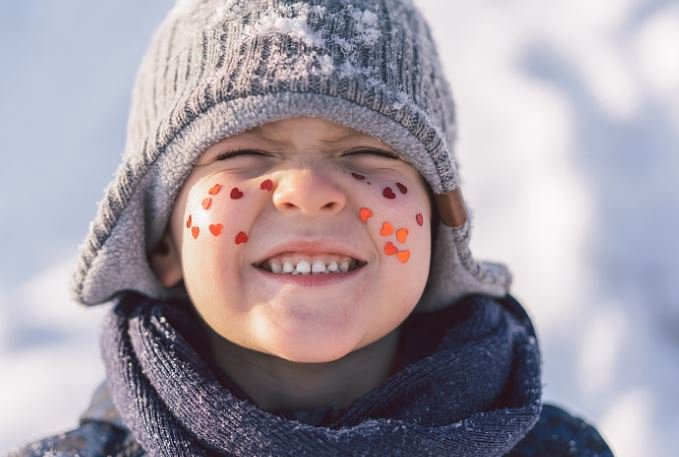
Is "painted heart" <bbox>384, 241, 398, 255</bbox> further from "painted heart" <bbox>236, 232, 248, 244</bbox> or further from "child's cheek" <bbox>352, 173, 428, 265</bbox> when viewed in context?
"painted heart" <bbox>236, 232, 248, 244</bbox>

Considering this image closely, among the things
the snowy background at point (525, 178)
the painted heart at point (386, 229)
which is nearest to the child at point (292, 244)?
the painted heart at point (386, 229)

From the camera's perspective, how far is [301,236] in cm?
131

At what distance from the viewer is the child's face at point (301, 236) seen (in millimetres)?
1314

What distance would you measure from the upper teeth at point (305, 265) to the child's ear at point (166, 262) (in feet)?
0.85

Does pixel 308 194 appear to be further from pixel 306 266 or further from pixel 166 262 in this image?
pixel 166 262

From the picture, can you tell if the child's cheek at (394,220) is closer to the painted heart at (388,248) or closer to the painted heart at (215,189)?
the painted heart at (388,248)

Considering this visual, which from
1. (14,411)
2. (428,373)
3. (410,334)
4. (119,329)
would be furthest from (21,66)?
(428,373)

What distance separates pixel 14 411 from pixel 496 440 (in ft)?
3.83

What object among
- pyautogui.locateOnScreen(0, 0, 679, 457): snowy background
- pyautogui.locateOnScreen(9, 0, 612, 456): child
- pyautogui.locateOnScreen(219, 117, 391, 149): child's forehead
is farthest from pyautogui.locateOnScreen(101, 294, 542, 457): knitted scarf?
pyautogui.locateOnScreen(0, 0, 679, 457): snowy background

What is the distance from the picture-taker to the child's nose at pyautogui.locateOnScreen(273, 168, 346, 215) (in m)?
1.29

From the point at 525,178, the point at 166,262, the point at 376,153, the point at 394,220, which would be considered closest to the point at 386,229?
the point at 394,220

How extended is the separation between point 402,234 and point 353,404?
27 centimetres

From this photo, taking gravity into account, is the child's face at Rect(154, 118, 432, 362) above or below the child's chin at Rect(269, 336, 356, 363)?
above

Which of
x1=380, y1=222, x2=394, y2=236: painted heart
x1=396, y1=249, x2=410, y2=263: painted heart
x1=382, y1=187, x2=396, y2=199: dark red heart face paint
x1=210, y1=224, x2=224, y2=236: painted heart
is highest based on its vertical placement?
x1=210, y1=224, x2=224, y2=236: painted heart
